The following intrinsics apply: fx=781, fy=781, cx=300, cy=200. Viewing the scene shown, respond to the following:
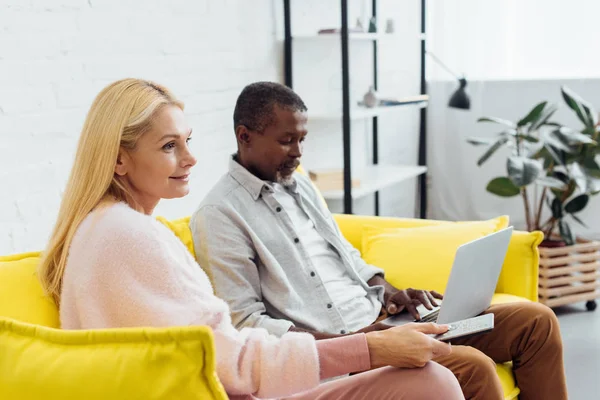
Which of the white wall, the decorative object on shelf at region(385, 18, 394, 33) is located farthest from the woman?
the decorative object on shelf at region(385, 18, 394, 33)

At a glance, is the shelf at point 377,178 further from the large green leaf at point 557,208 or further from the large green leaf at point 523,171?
the large green leaf at point 557,208

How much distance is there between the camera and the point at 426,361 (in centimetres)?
143

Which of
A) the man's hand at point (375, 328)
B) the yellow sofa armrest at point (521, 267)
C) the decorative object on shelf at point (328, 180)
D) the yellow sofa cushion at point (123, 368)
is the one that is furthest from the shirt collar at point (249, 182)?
the decorative object on shelf at point (328, 180)

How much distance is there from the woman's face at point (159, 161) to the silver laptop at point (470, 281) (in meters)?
0.64

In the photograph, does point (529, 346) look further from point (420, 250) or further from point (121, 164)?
point (121, 164)

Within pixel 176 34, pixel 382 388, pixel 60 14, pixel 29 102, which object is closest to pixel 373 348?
pixel 382 388

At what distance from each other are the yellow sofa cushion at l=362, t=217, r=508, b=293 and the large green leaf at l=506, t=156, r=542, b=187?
899mm

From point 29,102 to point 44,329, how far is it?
113 centimetres

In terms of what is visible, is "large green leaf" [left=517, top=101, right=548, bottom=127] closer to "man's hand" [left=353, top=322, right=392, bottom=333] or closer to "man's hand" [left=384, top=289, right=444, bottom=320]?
"man's hand" [left=384, top=289, right=444, bottom=320]

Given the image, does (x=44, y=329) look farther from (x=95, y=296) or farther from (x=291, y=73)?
(x=291, y=73)

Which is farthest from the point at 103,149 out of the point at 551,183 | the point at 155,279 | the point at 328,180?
the point at 551,183

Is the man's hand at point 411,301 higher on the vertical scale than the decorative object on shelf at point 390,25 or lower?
lower

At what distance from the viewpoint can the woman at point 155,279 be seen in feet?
4.20

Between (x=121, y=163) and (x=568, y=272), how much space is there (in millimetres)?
2556
